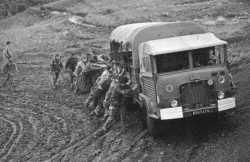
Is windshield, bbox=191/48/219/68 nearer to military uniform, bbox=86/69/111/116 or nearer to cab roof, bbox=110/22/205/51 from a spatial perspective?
cab roof, bbox=110/22/205/51

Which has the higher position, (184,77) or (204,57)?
(204,57)

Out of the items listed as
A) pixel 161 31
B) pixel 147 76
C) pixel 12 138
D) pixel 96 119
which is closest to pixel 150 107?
pixel 147 76

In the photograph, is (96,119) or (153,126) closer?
(153,126)

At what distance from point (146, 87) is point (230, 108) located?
6.88 feet

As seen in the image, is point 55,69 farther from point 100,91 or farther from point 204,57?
point 204,57

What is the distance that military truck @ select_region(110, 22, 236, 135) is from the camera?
34.7 ft

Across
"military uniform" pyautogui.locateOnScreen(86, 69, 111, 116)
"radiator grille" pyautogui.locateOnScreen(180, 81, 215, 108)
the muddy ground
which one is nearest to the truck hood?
"radiator grille" pyautogui.locateOnScreen(180, 81, 215, 108)

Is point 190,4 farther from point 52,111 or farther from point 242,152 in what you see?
point 242,152

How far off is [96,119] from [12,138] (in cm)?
264

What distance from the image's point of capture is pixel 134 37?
40.9 ft

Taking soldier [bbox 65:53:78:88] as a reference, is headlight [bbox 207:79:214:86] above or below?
above

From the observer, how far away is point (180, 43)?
1119 cm

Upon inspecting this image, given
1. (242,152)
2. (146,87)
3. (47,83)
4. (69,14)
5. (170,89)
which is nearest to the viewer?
(242,152)

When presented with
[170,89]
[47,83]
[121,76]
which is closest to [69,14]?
[47,83]
